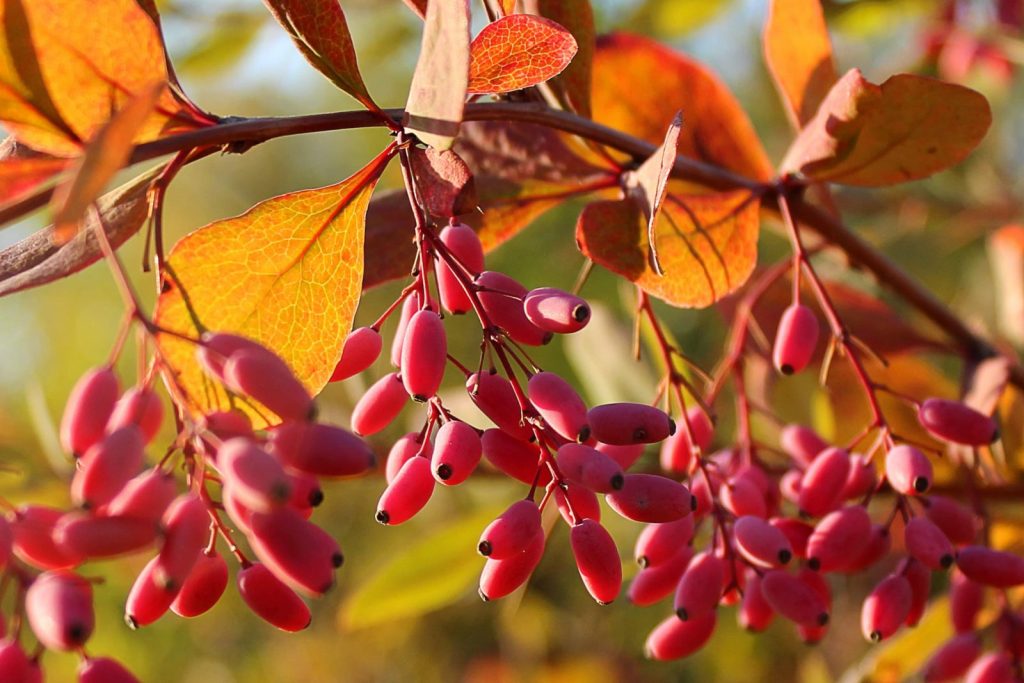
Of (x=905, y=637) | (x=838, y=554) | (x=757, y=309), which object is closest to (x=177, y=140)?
(x=838, y=554)

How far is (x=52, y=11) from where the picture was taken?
45 centimetres

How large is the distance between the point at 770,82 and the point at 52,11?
1.77 m

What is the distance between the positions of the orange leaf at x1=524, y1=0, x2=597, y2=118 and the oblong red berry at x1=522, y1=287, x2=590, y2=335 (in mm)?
204

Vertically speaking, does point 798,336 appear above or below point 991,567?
above

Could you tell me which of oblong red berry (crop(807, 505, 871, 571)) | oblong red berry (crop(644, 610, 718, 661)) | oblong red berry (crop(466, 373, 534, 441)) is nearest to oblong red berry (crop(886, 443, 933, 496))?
oblong red berry (crop(807, 505, 871, 571))

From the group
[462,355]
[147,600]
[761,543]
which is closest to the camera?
[147,600]

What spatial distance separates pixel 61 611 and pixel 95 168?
0.16m

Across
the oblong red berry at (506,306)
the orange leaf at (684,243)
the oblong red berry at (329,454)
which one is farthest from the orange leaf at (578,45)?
the oblong red berry at (329,454)

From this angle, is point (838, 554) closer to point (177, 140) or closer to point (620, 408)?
point (620, 408)

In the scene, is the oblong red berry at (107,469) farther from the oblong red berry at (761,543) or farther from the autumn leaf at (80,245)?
the oblong red berry at (761,543)

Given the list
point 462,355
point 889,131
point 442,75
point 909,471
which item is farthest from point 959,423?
point 462,355

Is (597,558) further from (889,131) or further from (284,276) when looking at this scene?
(889,131)

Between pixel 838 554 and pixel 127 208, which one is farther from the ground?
pixel 127 208

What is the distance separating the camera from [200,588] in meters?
0.47
